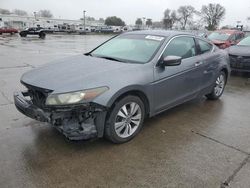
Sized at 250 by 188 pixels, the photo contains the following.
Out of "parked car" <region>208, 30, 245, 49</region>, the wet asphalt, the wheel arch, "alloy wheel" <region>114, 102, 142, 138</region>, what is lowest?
the wet asphalt

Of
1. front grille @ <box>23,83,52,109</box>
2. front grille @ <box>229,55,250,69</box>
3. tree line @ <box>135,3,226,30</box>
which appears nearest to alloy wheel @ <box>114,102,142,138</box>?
front grille @ <box>23,83,52,109</box>

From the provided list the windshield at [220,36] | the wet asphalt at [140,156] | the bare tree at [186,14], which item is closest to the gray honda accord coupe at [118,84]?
the wet asphalt at [140,156]

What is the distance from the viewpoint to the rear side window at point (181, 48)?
3.92m

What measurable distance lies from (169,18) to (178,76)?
79.0 meters

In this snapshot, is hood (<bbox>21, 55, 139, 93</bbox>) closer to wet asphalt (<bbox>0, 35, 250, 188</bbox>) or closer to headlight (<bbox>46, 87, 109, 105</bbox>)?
headlight (<bbox>46, 87, 109, 105</bbox>)

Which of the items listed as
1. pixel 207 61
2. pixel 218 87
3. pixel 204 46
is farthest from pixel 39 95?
pixel 218 87

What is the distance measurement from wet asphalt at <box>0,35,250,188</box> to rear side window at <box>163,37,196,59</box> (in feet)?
3.84

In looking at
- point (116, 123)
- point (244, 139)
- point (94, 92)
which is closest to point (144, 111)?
point (116, 123)

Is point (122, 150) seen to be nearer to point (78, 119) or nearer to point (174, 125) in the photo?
point (78, 119)

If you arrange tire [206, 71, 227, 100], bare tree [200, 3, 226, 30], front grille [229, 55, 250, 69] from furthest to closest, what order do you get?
bare tree [200, 3, 226, 30] → front grille [229, 55, 250, 69] → tire [206, 71, 227, 100]

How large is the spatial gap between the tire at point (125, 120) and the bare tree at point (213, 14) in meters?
72.3

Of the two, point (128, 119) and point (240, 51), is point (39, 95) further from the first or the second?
point (240, 51)

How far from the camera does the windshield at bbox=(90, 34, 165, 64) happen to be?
3.73m

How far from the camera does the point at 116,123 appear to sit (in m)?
3.19
